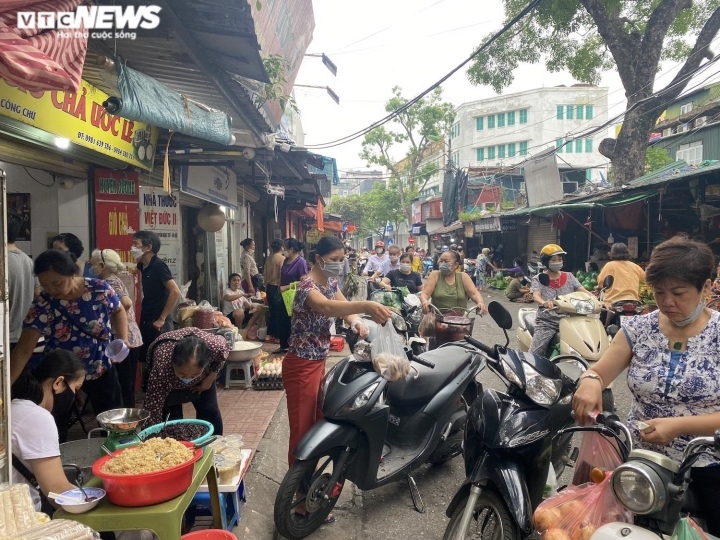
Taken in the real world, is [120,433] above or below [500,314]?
below

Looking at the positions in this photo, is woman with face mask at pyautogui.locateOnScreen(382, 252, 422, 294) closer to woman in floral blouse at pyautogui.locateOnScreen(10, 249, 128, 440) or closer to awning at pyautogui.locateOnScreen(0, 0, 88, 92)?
woman in floral blouse at pyautogui.locateOnScreen(10, 249, 128, 440)

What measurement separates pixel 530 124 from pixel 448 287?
125ft

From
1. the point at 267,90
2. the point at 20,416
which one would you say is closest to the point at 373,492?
the point at 20,416

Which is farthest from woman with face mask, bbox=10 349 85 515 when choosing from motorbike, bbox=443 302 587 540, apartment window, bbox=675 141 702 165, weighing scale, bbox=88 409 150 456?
apartment window, bbox=675 141 702 165

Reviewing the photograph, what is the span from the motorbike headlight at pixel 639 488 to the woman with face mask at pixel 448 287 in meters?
3.98

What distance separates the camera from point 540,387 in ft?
8.36

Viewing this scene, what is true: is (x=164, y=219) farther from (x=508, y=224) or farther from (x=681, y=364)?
(x=508, y=224)

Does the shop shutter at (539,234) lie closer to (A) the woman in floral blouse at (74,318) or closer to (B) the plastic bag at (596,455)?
(A) the woman in floral blouse at (74,318)

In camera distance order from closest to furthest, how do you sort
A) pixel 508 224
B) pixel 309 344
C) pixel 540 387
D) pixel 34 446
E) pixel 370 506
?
pixel 34 446, pixel 540 387, pixel 309 344, pixel 370 506, pixel 508 224

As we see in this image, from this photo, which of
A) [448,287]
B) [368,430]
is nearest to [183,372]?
[368,430]

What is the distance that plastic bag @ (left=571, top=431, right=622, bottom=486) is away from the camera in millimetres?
2008

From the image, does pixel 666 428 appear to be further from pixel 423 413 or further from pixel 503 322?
pixel 423 413

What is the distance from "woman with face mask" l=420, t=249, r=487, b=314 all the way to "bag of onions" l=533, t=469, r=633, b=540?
12.3 ft

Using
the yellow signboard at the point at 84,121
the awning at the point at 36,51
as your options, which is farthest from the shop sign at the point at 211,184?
the awning at the point at 36,51
